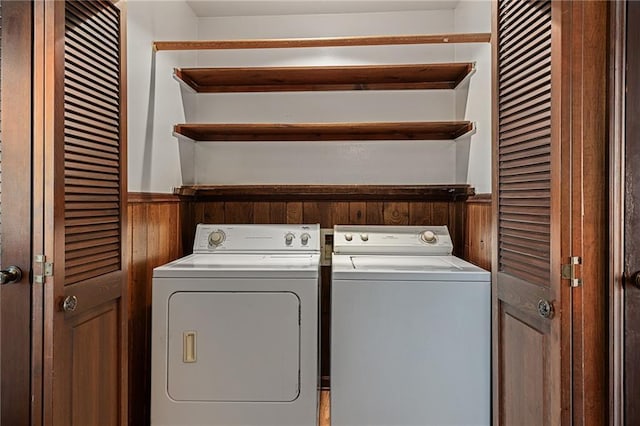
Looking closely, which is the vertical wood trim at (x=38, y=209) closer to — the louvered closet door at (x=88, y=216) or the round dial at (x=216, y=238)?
the louvered closet door at (x=88, y=216)

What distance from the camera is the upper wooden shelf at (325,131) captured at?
241 centimetres

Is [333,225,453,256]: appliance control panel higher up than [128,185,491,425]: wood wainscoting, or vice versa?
[128,185,491,425]: wood wainscoting

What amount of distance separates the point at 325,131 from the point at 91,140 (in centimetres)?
143

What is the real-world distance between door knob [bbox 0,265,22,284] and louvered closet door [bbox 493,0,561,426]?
54.6 inches

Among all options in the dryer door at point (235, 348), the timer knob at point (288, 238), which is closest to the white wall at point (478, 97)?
the timer knob at point (288, 238)

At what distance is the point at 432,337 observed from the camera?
185 cm

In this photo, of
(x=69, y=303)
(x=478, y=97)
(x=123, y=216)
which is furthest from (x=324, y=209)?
(x=69, y=303)

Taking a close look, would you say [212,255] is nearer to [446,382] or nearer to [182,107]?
[182,107]

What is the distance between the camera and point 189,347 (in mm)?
1875

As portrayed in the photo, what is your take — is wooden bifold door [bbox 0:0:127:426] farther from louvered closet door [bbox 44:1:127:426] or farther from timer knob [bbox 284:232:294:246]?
timer knob [bbox 284:232:294:246]

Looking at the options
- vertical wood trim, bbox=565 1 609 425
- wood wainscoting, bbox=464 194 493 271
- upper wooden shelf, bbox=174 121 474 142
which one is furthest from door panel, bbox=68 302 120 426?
wood wainscoting, bbox=464 194 493 271

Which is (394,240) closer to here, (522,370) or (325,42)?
(325,42)

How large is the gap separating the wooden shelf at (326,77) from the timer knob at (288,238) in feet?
2.91

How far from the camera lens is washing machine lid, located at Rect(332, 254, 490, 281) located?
186 cm
